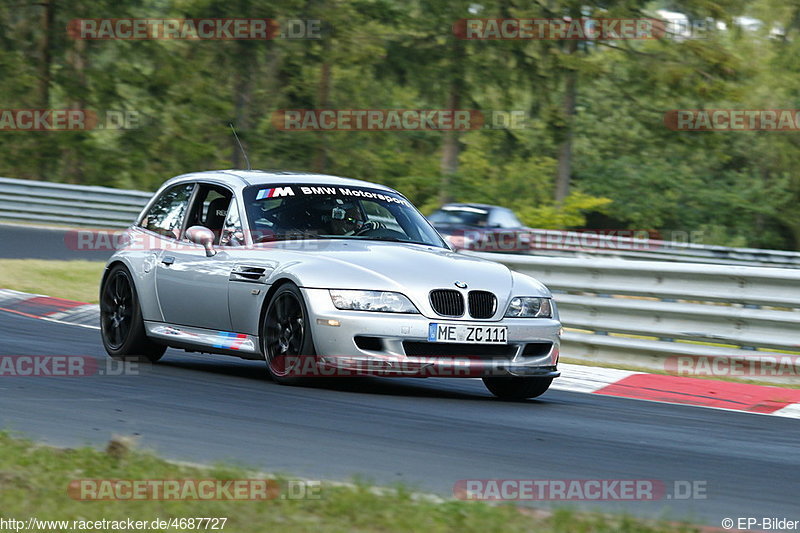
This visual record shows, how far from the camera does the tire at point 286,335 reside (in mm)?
7895

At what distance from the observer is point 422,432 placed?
255 inches

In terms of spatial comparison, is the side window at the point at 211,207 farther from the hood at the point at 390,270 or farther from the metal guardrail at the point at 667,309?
the metal guardrail at the point at 667,309

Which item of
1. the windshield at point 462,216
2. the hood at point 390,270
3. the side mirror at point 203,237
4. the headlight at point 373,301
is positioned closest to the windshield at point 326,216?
the hood at point 390,270

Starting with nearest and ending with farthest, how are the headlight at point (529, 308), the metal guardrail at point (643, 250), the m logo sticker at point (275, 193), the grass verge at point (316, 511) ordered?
the grass verge at point (316, 511)
the headlight at point (529, 308)
the m logo sticker at point (275, 193)
the metal guardrail at point (643, 250)

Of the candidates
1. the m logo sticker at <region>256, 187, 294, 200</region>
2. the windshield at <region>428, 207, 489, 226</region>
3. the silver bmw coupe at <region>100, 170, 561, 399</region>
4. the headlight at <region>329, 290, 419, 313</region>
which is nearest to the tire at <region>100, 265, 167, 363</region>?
the silver bmw coupe at <region>100, 170, 561, 399</region>

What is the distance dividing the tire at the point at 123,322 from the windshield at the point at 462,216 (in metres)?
16.7

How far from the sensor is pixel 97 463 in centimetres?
506

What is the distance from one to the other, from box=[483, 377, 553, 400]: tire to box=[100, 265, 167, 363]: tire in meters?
2.80

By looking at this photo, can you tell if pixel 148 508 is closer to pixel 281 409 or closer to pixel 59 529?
pixel 59 529

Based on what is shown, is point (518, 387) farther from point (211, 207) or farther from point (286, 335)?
point (211, 207)

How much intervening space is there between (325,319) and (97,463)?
2850mm

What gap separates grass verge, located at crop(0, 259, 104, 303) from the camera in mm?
15469

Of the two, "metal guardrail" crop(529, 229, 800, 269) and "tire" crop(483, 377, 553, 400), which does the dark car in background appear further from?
"tire" crop(483, 377, 553, 400)

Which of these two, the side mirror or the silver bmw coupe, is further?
the side mirror
